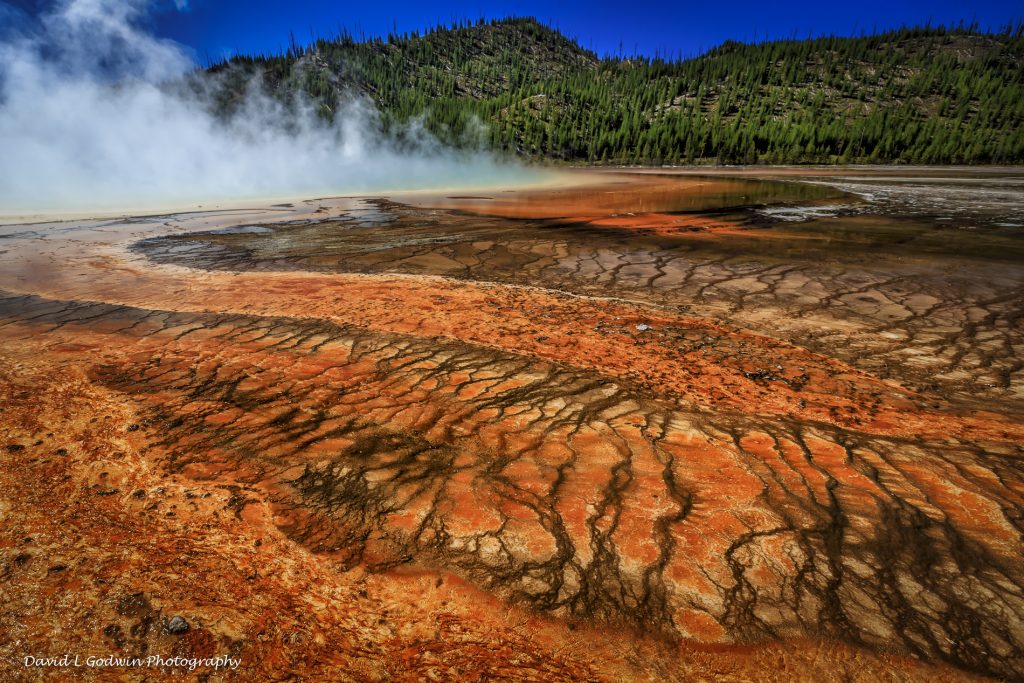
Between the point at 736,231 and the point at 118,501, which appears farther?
the point at 736,231

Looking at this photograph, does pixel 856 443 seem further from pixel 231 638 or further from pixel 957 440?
pixel 231 638

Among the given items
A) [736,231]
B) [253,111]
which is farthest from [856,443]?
[253,111]

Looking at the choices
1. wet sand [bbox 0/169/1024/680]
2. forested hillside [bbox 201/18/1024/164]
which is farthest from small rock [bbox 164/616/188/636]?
forested hillside [bbox 201/18/1024/164]

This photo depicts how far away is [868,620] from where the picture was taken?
149 cm

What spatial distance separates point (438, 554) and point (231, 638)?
0.66 m

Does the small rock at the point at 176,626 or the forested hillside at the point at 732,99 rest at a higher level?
the forested hillside at the point at 732,99

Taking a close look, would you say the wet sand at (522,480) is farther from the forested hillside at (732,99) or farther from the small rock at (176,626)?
the forested hillside at (732,99)

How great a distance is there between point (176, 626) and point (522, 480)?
1.28 m

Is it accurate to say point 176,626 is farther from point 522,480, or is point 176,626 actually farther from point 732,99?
point 732,99

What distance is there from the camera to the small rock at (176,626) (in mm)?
1384

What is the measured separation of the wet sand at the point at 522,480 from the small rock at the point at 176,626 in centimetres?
3

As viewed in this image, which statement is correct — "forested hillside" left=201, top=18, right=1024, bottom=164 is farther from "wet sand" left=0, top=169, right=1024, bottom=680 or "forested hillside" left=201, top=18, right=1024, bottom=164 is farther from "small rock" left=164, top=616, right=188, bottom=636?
"small rock" left=164, top=616, right=188, bottom=636

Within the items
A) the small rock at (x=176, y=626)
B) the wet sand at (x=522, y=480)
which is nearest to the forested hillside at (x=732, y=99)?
the wet sand at (x=522, y=480)

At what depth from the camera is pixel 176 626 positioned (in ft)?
4.57
